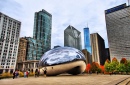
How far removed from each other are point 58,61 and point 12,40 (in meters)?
96.0

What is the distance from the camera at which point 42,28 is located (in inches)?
6845

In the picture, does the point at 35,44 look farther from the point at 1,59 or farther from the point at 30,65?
the point at 1,59

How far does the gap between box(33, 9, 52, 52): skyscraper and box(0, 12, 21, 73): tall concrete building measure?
194ft

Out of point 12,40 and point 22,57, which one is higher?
point 12,40

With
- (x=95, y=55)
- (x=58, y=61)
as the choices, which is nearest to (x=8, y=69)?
(x=58, y=61)

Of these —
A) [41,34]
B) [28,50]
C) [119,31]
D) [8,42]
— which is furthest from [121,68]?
[41,34]

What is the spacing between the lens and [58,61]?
2494 cm

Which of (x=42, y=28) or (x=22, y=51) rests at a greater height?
(x=42, y=28)

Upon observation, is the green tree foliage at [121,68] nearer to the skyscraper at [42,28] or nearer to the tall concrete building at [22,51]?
the tall concrete building at [22,51]

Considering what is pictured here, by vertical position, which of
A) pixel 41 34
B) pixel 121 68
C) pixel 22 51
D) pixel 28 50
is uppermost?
pixel 41 34

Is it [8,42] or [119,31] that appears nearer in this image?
[8,42]

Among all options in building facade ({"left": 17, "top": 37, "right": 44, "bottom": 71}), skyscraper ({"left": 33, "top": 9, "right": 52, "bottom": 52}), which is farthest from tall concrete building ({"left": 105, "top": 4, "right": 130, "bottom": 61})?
building facade ({"left": 17, "top": 37, "right": 44, "bottom": 71})

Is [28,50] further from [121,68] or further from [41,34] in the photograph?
[121,68]

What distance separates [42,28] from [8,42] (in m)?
73.6
